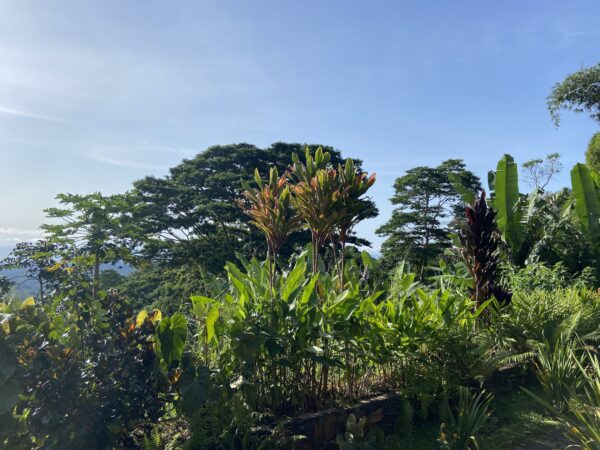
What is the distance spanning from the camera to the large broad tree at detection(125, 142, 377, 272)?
22.0 metres

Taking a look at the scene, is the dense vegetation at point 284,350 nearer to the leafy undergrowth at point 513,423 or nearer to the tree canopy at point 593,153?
the leafy undergrowth at point 513,423

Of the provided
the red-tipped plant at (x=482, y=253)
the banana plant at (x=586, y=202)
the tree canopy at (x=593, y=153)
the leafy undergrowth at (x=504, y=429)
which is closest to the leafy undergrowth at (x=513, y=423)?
the leafy undergrowth at (x=504, y=429)

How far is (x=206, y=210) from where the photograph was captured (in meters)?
21.8

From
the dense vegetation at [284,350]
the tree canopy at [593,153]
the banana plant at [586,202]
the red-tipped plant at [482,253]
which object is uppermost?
the tree canopy at [593,153]

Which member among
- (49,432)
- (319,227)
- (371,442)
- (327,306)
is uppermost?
(319,227)

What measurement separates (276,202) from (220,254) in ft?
61.7

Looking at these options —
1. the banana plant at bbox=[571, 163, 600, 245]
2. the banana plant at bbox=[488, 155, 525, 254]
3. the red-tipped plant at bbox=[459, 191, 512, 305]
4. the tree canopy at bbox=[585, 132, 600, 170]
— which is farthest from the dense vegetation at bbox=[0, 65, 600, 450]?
the tree canopy at bbox=[585, 132, 600, 170]

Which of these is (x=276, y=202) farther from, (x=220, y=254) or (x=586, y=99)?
(x=586, y=99)

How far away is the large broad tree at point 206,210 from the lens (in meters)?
22.0

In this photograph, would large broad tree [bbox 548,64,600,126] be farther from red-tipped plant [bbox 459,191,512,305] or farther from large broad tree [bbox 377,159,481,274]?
red-tipped plant [bbox 459,191,512,305]

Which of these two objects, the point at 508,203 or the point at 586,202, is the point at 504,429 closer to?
the point at 508,203

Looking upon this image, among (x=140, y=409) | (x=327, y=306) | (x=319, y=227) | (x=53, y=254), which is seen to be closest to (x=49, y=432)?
(x=140, y=409)

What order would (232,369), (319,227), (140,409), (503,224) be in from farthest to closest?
1. (503,224)
2. (319,227)
3. (232,369)
4. (140,409)

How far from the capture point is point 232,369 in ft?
11.0
